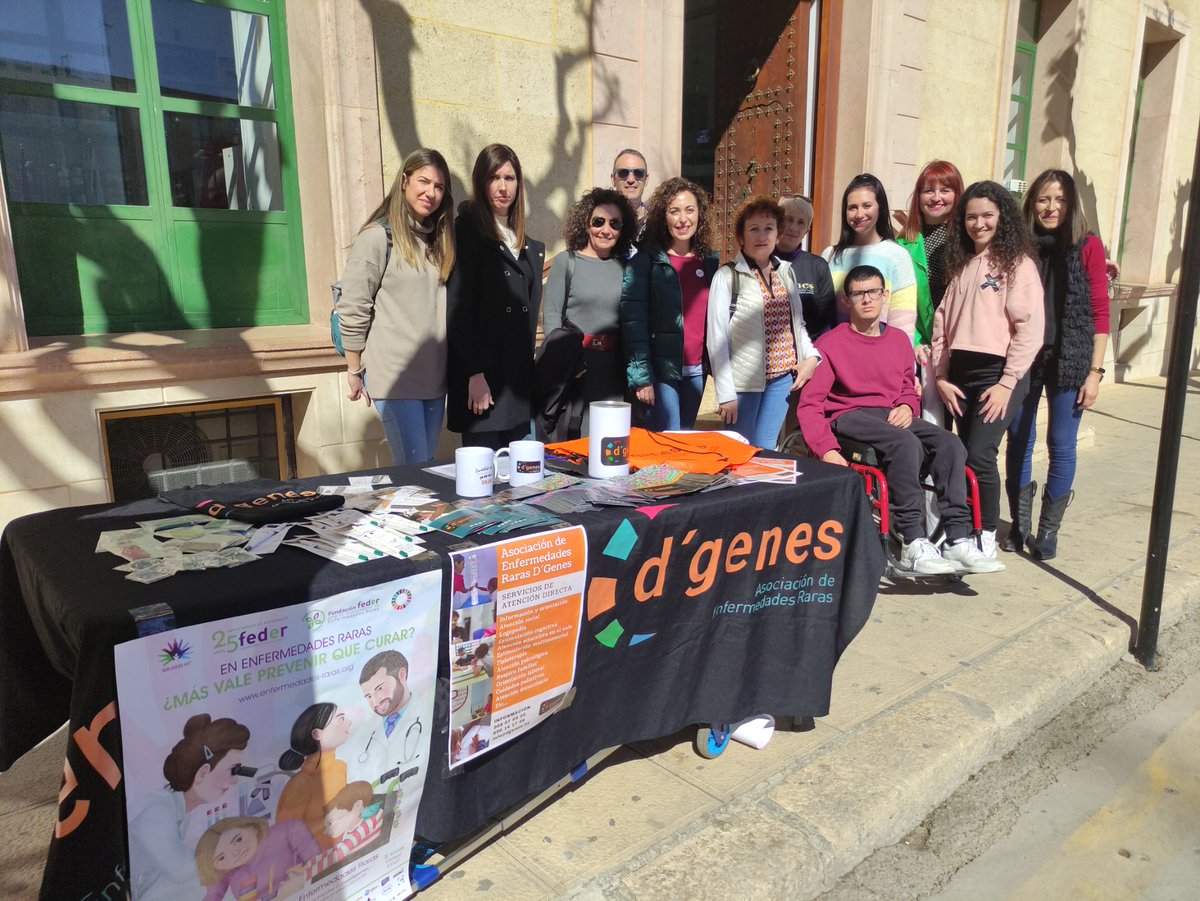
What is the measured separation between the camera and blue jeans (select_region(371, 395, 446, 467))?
379 cm

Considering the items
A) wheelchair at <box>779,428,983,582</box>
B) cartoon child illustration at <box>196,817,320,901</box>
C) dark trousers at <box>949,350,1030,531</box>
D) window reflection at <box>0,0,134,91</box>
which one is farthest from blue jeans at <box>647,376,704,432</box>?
window reflection at <box>0,0,134,91</box>

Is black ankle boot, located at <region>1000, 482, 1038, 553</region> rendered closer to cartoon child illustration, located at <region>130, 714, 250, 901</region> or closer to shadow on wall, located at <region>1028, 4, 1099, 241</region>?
cartoon child illustration, located at <region>130, 714, 250, 901</region>

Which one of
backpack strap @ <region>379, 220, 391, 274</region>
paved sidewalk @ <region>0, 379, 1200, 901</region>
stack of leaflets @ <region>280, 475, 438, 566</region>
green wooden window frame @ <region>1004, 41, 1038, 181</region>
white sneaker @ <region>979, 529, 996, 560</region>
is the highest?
green wooden window frame @ <region>1004, 41, 1038, 181</region>

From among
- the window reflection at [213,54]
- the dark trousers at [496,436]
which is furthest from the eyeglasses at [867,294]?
the window reflection at [213,54]

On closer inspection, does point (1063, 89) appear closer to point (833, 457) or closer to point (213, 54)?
point (833, 457)

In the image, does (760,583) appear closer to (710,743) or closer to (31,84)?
(710,743)

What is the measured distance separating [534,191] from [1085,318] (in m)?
3.22

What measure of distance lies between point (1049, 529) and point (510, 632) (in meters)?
3.77

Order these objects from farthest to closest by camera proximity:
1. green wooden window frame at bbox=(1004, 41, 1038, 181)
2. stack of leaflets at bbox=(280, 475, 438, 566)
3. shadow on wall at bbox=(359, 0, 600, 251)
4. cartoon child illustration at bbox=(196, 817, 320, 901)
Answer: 1. green wooden window frame at bbox=(1004, 41, 1038, 181)
2. shadow on wall at bbox=(359, 0, 600, 251)
3. stack of leaflets at bbox=(280, 475, 438, 566)
4. cartoon child illustration at bbox=(196, 817, 320, 901)

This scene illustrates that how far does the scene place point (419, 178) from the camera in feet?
11.6

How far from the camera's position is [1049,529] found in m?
4.72

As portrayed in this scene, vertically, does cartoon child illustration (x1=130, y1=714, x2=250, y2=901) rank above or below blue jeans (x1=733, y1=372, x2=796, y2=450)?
below

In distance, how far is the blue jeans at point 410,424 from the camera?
379 centimetres

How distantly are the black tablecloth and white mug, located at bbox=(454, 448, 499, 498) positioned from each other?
7 centimetres
